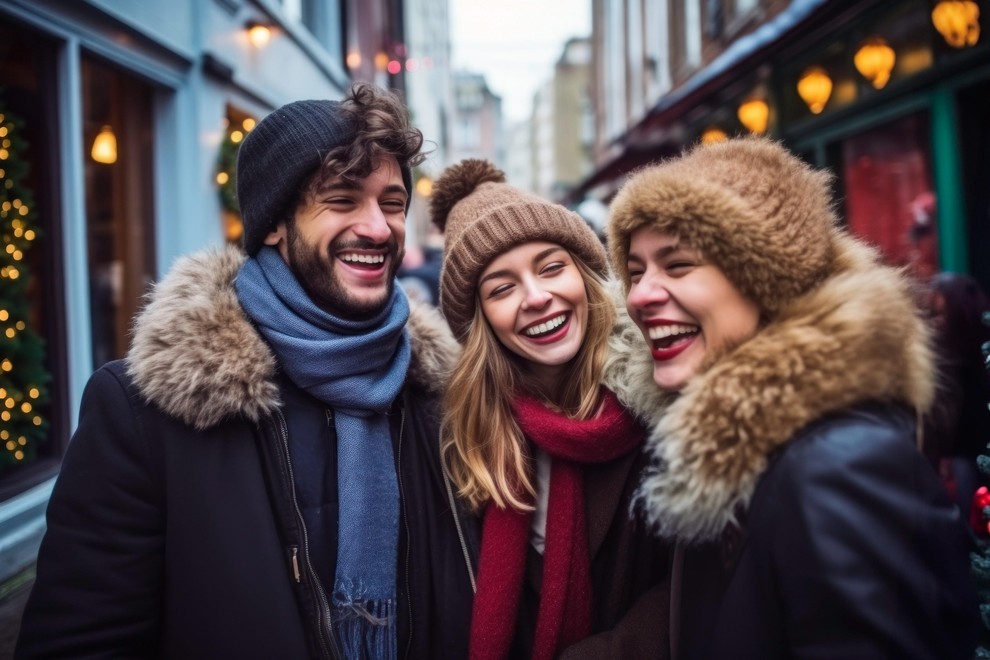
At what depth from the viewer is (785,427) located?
1.31m

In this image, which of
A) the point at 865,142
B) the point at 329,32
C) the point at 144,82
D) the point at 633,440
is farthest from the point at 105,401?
the point at 329,32

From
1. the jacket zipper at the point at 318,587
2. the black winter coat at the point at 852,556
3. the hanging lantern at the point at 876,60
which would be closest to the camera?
the black winter coat at the point at 852,556

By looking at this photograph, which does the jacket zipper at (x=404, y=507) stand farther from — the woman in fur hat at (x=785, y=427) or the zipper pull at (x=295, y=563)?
the woman in fur hat at (x=785, y=427)

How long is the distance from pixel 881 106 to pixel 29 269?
6533 mm

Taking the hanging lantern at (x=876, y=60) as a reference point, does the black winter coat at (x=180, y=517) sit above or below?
below

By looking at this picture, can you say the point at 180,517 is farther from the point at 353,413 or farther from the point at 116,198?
the point at 116,198

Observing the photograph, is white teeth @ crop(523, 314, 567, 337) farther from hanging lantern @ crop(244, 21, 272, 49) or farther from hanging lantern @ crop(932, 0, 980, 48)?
hanging lantern @ crop(244, 21, 272, 49)

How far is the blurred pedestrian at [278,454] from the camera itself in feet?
5.38

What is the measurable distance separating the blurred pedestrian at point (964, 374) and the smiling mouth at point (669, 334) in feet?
6.19

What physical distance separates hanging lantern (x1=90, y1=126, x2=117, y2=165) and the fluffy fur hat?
4161 millimetres

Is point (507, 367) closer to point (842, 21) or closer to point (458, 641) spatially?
point (458, 641)

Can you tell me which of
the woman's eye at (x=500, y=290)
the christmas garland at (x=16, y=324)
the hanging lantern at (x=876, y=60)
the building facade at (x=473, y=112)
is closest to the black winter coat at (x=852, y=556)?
the woman's eye at (x=500, y=290)

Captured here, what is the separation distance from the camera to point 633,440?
2.11 meters

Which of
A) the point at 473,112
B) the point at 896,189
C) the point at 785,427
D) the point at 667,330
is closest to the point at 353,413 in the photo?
the point at 667,330
